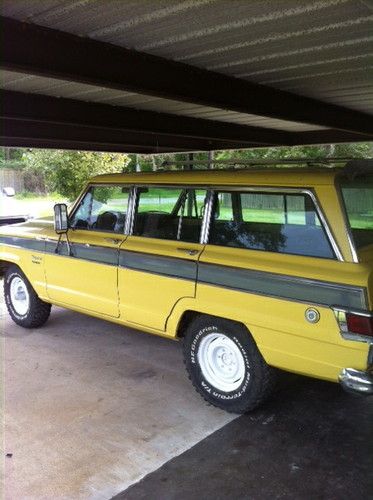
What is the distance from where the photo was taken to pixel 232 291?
3.72 meters

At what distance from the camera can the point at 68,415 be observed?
3.97 m

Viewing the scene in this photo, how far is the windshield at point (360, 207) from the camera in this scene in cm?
342

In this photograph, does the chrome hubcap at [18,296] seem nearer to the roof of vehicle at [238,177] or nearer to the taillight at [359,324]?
the roof of vehicle at [238,177]

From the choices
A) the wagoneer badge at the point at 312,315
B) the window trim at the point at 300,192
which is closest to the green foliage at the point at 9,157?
the window trim at the point at 300,192

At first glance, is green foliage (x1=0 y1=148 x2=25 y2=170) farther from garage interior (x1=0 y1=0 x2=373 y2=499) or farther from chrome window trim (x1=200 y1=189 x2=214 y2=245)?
chrome window trim (x1=200 y1=189 x2=214 y2=245)

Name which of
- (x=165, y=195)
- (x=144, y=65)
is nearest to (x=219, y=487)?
(x=165, y=195)

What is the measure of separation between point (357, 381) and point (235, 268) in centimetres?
115

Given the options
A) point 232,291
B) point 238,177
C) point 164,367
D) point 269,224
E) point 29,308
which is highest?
point 238,177

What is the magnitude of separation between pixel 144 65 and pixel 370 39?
6.16 ft

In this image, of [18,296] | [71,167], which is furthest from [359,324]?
[71,167]

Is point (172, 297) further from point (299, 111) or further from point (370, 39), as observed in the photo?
point (299, 111)

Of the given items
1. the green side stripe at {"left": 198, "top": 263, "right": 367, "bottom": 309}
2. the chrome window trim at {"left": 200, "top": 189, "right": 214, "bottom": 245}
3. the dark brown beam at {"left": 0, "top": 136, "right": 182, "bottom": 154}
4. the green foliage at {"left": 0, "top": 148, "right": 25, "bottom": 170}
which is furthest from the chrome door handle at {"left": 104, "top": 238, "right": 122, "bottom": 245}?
the green foliage at {"left": 0, "top": 148, "right": 25, "bottom": 170}

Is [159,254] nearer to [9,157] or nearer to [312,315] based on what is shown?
[312,315]

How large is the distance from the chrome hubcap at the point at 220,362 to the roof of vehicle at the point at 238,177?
1.25 meters
